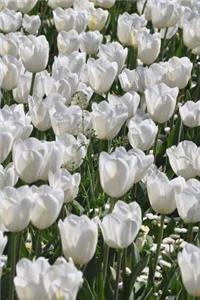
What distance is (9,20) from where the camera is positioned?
5523 mm

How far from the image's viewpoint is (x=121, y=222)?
292cm

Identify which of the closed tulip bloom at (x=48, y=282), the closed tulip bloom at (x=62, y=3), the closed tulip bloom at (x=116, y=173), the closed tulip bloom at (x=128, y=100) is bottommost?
the closed tulip bloom at (x=62, y=3)

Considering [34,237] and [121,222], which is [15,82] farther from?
[121,222]

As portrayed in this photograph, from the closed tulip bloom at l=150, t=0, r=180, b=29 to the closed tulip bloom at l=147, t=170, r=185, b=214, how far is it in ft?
8.00

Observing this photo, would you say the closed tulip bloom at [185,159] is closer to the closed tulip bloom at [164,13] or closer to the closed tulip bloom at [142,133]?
the closed tulip bloom at [142,133]

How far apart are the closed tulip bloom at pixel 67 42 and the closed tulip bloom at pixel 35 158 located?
1823 mm

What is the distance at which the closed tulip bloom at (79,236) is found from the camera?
2799 millimetres

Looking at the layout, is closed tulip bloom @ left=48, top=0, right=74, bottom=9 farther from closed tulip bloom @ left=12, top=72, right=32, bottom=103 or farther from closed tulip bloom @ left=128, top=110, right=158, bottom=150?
closed tulip bloom @ left=128, top=110, right=158, bottom=150

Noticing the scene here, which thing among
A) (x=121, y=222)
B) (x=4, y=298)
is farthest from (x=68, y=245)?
(x=4, y=298)

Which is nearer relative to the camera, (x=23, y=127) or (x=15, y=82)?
(x=23, y=127)

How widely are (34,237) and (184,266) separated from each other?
1.08 metres

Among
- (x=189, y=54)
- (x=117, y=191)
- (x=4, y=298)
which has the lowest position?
(x=189, y=54)

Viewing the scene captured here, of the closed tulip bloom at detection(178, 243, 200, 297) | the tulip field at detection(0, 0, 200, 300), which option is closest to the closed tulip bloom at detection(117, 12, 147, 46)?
the tulip field at detection(0, 0, 200, 300)

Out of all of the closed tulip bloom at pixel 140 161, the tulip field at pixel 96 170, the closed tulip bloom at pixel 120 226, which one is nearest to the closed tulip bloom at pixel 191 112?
the tulip field at pixel 96 170
